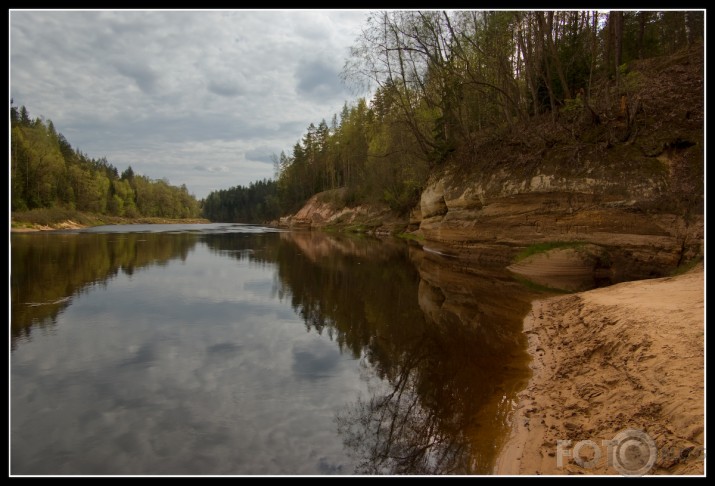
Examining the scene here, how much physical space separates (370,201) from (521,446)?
55758mm

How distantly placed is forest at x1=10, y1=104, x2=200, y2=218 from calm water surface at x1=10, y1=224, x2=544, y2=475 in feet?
159

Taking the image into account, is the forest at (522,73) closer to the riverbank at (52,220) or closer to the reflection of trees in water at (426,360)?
the reflection of trees in water at (426,360)

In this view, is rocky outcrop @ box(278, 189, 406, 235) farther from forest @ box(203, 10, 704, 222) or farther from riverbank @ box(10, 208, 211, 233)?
riverbank @ box(10, 208, 211, 233)

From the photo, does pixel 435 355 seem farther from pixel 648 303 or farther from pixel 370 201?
pixel 370 201

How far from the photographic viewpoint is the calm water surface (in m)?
4.91

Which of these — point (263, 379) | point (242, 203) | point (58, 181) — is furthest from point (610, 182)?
point (242, 203)

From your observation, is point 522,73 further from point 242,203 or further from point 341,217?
point 242,203

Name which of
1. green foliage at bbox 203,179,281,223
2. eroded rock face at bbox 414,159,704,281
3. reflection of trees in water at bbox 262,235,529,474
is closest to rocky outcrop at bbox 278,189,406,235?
eroded rock face at bbox 414,159,704,281

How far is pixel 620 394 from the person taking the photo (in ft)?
17.2

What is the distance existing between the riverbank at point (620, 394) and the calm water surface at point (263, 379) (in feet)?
1.56

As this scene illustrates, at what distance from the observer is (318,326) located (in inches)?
419

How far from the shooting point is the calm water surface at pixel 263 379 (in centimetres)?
491

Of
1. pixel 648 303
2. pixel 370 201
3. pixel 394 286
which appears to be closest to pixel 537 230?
pixel 394 286
